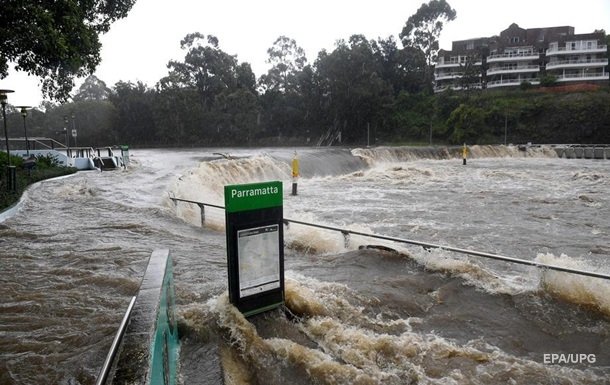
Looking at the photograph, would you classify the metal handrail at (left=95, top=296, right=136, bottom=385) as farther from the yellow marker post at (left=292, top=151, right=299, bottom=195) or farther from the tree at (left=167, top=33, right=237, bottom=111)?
the tree at (left=167, top=33, right=237, bottom=111)

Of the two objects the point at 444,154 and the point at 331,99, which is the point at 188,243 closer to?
the point at 444,154

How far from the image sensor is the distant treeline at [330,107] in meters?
59.3

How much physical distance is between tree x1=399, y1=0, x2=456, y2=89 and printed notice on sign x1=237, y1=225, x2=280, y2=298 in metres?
76.4

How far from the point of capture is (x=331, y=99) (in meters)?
68.6

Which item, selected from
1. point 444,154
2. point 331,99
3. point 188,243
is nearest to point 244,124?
point 331,99

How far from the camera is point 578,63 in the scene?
2712 inches

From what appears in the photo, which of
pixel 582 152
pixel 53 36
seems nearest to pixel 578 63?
pixel 582 152

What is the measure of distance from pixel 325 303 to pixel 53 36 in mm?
8413

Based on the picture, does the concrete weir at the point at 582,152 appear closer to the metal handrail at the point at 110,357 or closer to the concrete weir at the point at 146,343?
the concrete weir at the point at 146,343

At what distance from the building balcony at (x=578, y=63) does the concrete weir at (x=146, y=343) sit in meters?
80.3

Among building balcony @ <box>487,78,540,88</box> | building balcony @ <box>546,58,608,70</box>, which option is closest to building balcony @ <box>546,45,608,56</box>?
building balcony @ <box>546,58,608,70</box>

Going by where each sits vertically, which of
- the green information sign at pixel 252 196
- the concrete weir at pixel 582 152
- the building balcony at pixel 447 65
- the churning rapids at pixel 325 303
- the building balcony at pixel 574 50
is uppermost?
the building balcony at pixel 574 50

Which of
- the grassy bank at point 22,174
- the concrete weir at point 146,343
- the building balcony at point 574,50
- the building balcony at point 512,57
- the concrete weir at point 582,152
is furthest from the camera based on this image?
the building balcony at point 512,57

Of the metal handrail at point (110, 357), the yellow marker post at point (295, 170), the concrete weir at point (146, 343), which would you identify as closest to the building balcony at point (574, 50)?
the yellow marker post at point (295, 170)
